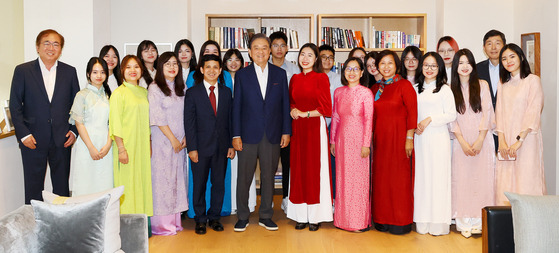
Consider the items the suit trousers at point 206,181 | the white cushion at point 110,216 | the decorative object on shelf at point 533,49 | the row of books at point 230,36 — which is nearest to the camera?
the white cushion at point 110,216

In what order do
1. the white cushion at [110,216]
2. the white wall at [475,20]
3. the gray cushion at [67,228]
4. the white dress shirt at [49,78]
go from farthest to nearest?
the white wall at [475,20]
the white dress shirt at [49,78]
the white cushion at [110,216]
the gray cushion at [67,228]

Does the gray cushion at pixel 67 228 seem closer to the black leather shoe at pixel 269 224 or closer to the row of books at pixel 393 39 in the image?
the black leather shoe at pixel 269 224

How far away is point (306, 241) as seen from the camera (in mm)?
4512

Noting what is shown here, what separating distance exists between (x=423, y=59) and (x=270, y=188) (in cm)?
172

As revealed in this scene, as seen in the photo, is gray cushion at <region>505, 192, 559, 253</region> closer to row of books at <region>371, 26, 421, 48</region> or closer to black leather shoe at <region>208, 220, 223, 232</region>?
black leather shoe at <region>208, 220, 223, 232</region>

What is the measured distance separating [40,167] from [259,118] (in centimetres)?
184

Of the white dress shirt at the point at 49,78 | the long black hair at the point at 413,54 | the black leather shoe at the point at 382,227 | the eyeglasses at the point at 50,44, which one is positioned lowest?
the black leather shoe at the point at 382,227

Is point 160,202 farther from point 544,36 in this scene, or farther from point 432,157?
point 544,36

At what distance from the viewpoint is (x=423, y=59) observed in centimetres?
468

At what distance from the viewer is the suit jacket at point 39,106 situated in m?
4.49

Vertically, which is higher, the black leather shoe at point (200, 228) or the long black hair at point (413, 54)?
the long black hair at point (413, 54)

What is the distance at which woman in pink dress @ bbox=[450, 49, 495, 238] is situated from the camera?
4.63 metres

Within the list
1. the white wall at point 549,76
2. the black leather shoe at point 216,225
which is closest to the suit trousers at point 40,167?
the black leather shoe at point 216,225

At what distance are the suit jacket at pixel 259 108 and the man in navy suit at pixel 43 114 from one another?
4.53 feet
